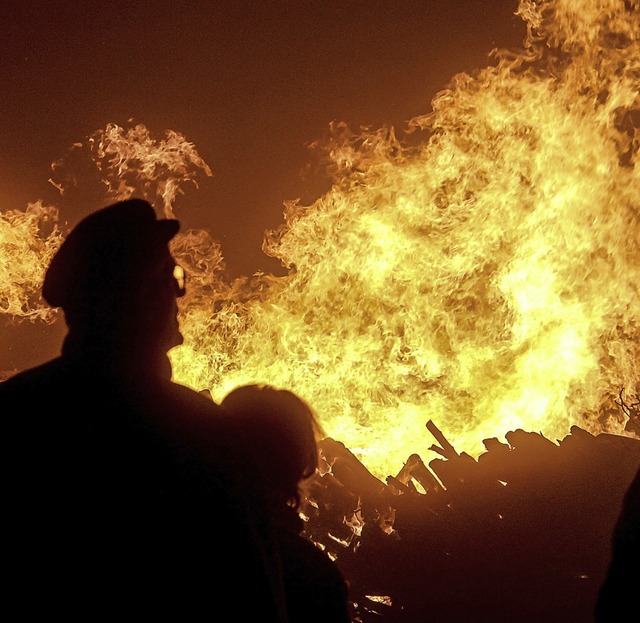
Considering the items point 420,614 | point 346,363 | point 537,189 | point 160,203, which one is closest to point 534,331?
point 537,189

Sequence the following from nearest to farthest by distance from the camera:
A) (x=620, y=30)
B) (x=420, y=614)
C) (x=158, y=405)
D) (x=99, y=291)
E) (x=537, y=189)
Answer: (x=158, y=405) < (x=99, y=291) < (x=420, y=614) < (x=620, y=30) < (x=537, y=189)


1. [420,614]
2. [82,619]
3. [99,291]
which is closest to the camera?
[82,619]

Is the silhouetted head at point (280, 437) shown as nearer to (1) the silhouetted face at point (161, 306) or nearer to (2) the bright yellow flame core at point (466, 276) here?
(1) the silhouetted face at point (161, 306)

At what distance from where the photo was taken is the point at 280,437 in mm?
2703

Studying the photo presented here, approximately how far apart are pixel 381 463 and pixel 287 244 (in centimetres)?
283

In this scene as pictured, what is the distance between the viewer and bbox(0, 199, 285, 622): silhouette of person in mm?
1374

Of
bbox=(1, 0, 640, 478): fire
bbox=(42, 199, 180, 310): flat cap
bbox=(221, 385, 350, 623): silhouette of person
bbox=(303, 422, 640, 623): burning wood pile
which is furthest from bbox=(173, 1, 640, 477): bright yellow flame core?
bbox=(42, 199, 180, 310): flat cap

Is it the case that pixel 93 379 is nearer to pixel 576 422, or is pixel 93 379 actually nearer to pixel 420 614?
pixel 420 614

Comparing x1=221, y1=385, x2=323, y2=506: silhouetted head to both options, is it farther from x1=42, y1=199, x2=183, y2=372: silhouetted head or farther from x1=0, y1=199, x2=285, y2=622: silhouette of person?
x1=0, y1=199, x2=285, y2=622: silhouette of person

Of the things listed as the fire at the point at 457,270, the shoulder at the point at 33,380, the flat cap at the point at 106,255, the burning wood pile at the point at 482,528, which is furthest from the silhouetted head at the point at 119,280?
the fire at the point at 457,270

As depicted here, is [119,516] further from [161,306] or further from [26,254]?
[26,254]

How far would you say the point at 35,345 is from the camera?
8336 mm

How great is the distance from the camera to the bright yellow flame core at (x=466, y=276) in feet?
25.2

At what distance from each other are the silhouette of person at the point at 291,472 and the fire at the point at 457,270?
4.84 meters
